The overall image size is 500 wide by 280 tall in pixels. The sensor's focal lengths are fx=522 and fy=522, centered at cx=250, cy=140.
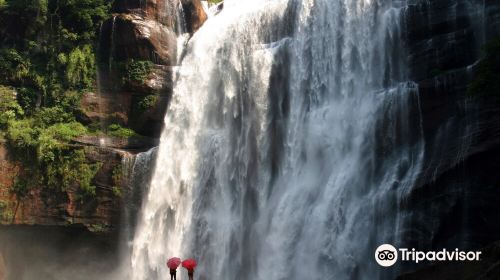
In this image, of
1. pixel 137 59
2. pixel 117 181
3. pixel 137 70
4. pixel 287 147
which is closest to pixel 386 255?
pixel 287 147

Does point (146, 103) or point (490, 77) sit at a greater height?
point (490, 77)

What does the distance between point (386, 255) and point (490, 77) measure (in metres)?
5.31

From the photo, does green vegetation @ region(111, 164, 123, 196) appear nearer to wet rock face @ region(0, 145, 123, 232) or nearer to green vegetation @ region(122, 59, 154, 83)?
wet rock face @ region(0, 145, 123, 232)

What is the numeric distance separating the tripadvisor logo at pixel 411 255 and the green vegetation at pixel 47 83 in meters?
12.4

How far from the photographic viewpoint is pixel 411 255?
13609 millimetres

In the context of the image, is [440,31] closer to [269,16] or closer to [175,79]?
[269,16]

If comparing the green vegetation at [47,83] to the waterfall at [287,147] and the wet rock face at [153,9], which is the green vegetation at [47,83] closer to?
the wet rock face at [153,9]

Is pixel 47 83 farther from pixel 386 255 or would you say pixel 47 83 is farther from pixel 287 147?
pixel 386 255

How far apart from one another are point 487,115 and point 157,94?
→ 13.9 metres

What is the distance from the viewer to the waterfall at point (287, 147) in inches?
615

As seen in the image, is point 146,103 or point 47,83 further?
point 47,83

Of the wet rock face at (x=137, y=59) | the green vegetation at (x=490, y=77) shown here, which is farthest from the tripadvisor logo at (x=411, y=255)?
the wet rock face at (x=137, y=59)

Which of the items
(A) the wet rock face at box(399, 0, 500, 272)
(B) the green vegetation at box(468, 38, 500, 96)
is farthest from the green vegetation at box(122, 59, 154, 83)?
→ (B) the green vegetation at box(468, 38, 500, 96)

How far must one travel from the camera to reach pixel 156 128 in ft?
75.5
